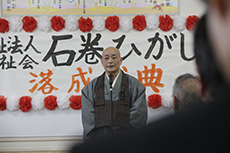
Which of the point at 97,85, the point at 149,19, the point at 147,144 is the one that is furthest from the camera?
the point at 149,19

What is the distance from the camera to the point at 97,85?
8.32 feet

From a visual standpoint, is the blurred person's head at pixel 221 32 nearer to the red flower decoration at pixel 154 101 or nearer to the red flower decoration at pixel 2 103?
the red flower decoration at pixel 154 101

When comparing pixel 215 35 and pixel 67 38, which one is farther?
pixel 67 38

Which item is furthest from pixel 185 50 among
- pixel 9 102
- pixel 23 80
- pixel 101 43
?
pixel 9 102

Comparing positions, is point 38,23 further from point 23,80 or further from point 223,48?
point 223,48

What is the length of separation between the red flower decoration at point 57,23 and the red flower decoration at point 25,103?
2.67 feet

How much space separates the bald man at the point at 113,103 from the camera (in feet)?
7.88

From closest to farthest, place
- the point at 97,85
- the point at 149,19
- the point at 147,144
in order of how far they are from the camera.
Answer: the point at 147,144 → the point at 97,85 → the point at 149,19

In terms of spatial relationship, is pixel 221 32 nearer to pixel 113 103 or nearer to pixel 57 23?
pixel 113 103

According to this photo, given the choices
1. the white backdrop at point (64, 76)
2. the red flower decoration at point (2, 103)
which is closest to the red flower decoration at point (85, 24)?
the white backdrop at point (64, 76)

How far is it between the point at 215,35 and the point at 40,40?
286cm

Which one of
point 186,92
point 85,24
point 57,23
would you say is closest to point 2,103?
point 57,23

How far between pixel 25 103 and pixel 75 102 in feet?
1.79

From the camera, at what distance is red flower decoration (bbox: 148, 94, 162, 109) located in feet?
9.33
